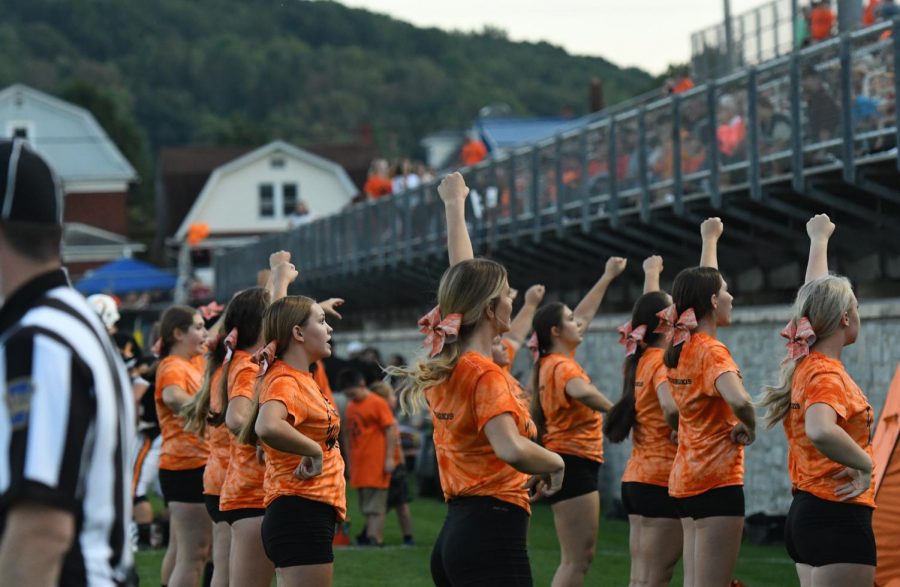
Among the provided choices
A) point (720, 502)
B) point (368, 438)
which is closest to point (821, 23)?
point (368, 438)

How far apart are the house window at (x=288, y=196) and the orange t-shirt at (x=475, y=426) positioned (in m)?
77.2

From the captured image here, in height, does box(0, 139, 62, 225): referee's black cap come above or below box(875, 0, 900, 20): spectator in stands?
below

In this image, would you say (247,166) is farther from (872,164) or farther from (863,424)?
(863,424)

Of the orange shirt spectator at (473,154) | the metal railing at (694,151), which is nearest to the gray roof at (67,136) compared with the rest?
the orange shirt spectator at (473,154)

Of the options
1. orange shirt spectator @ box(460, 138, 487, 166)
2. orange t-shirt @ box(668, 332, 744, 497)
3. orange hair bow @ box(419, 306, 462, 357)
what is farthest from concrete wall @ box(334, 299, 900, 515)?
orange shirt spectator @ box(460, 138, 487, 166)

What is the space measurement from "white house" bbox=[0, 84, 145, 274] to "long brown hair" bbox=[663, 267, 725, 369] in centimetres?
7255

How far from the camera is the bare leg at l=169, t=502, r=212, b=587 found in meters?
9.84

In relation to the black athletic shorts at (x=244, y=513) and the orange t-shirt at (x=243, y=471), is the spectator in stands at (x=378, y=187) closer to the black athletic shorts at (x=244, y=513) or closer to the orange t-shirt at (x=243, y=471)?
the orange t-shirt at (x=243, y=471)

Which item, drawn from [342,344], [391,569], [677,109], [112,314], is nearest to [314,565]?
[391,569]

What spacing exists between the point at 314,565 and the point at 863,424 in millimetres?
2480

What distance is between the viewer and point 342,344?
3631cm

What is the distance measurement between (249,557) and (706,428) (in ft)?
7.56

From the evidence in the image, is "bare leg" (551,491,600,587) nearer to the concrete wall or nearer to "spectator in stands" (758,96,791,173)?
the concrete wall

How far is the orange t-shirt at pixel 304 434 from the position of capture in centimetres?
780
